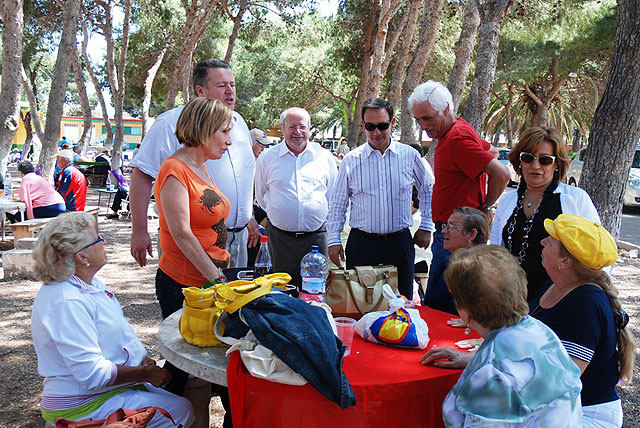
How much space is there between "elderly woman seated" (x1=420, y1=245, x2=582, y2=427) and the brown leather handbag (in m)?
0.83

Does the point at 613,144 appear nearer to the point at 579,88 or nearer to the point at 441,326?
the point at 441,326

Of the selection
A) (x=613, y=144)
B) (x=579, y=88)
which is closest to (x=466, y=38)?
(x=613, y=144)

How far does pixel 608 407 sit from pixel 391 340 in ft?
3.05

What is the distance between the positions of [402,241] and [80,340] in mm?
2484

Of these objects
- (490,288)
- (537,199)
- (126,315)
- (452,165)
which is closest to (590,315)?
(490,288)

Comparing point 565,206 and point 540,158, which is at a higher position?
point 540,158

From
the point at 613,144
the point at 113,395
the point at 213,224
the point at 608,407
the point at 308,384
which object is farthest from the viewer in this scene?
the point at 613,144

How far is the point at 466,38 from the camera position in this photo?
Answer: 27.0ft

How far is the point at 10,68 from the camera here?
8656 millimetres

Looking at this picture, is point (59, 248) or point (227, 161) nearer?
point (59, 248)

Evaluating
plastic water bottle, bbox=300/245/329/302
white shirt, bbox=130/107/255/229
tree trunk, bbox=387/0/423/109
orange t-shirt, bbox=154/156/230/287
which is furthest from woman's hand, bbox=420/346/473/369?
tree trunk, bbox=387/0/423/109

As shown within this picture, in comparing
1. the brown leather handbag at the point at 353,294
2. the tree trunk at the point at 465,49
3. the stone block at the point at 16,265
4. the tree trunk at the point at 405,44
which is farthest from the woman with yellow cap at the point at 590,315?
the tree trunk at the point at 405,44

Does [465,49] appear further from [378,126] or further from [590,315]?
[590,315]

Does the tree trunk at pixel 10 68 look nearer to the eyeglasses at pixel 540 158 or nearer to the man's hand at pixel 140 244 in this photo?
the man's hand at pixel 140 244
